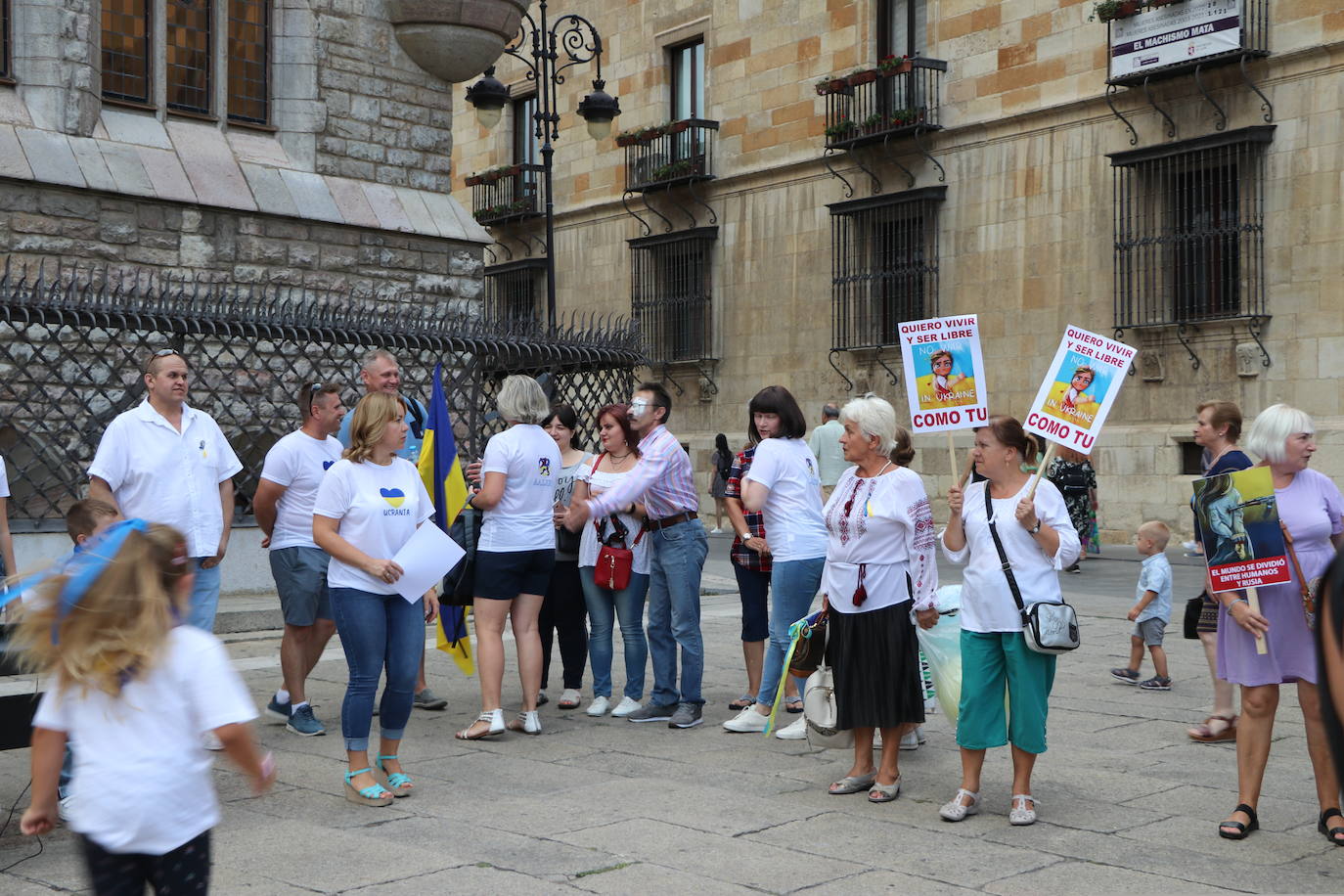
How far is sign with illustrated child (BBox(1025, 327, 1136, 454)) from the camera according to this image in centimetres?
581

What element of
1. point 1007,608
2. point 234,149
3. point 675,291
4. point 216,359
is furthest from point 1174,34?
point 1007,608

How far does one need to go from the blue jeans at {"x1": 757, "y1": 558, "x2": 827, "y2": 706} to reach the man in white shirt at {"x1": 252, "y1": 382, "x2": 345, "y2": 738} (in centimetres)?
226

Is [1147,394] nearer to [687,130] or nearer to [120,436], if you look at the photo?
[687,130]

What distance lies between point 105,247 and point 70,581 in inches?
423

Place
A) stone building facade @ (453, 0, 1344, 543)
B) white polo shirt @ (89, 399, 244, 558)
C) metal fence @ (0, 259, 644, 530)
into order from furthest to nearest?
stone building facade @ (453, 0, 1344, 543), metal fence @ (0, 259, 644, 530), white polo shirt @ (89, 399, 244, 558)

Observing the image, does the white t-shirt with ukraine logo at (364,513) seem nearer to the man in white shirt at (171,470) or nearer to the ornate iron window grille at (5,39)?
the man in white shirt at (171,470)

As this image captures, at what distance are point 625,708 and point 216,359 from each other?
524cm

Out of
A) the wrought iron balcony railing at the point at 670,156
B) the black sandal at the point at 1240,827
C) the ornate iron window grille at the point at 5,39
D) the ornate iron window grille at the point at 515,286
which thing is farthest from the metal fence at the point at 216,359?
the ornate iron window grille at the point at 515,286

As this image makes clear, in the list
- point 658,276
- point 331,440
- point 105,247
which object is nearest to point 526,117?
point 658,276

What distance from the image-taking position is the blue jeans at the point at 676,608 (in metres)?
7.48

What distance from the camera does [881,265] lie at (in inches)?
904

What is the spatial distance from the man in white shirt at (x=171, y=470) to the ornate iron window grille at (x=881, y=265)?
54.6 feet

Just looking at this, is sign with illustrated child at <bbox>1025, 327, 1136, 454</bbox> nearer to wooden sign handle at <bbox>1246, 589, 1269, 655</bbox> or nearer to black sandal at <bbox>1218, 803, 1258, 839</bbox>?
wooden sign handle at <bbox>1246, 589, 1269, 655</bbox>

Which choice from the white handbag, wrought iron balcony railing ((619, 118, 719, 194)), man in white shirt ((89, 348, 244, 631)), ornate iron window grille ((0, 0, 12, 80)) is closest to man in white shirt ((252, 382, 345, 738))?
man in white shirt ((89, 348, 244, 631))
